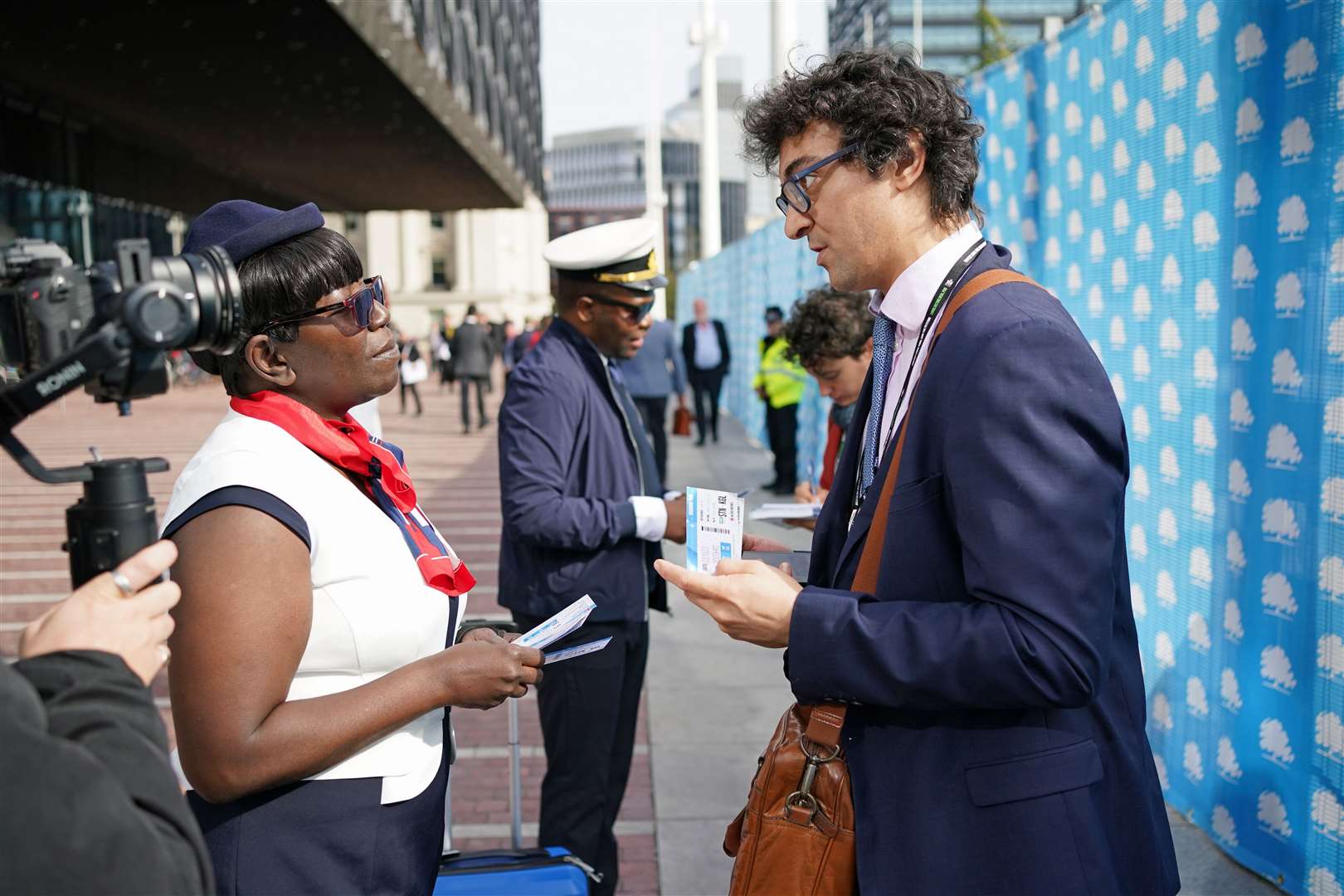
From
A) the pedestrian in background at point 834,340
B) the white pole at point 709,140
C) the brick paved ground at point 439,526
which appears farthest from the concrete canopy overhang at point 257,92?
the pedestrian in background at point 834,340

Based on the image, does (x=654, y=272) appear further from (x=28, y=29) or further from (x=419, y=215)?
(x=419, y=215)

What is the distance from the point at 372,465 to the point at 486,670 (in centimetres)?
39

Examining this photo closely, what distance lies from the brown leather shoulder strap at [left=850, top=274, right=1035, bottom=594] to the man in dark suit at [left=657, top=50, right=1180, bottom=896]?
1 centimetres

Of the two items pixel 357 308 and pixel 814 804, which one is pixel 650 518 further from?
pixel 814 804

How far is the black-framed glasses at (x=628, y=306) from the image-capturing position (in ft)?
11.1

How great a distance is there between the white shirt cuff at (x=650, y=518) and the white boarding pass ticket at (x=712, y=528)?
1.18 m

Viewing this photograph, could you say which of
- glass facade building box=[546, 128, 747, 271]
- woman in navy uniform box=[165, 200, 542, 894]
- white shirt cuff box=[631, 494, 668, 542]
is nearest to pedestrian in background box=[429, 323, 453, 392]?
white shirt cuff box=[631, 494, 668, 542]

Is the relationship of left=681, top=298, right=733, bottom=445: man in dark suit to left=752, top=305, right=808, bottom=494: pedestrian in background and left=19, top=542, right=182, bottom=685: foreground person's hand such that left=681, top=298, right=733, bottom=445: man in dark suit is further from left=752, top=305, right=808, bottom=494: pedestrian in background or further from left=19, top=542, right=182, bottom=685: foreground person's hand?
left=19, top=542, right=182, bottom=685: foreground person's hand

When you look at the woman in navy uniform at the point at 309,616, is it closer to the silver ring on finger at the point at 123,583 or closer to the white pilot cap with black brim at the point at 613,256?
the silver ring on finger at the point at 123,583

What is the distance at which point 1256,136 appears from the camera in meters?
3.40

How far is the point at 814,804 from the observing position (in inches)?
71.2

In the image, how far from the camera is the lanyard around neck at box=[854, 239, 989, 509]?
1.84 m

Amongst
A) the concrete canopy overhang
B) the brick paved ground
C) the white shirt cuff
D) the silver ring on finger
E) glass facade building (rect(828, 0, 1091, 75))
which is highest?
glass facade building (rect(828, 0, 1091, 75))

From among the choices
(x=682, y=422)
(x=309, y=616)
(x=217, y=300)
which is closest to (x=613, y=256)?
(x=309, y=616)
